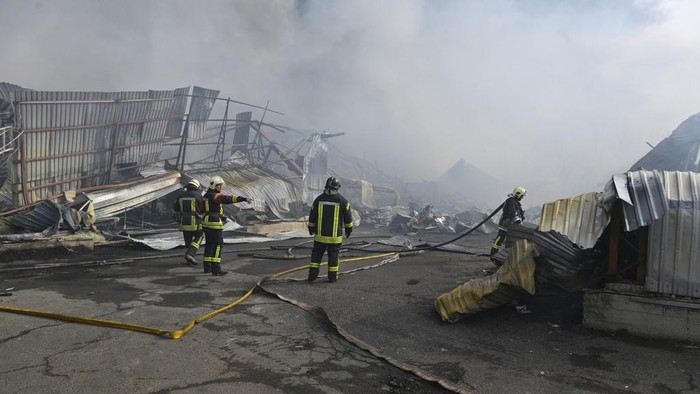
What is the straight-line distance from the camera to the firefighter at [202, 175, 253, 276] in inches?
269

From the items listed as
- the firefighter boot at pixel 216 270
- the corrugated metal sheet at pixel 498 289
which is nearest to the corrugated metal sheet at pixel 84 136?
the firefighter boot at pixel 216 270

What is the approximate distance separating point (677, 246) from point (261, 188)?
1314cm

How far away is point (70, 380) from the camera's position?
302 cm

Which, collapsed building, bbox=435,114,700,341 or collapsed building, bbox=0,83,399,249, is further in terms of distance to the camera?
collapsed building, bbox=0,83,399,249

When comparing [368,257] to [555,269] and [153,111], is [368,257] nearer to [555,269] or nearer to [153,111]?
[555,269]

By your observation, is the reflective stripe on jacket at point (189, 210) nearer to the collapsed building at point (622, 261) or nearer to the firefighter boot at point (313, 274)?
the firefighter boot at point (313, 274)

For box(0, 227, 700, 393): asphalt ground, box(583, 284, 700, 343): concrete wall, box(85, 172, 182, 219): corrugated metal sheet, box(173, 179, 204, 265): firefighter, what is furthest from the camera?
box(85, 172, 182, 219): corrugated metal sheet

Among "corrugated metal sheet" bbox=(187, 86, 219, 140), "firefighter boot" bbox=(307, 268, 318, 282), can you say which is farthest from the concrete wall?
"corrugated metal sheet" bbox=(187, 86, 219, 140)

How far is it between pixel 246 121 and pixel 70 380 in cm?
1522

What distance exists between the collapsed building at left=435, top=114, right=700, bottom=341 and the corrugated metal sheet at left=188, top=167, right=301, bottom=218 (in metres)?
10.9

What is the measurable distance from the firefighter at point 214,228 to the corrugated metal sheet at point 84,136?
222 inches

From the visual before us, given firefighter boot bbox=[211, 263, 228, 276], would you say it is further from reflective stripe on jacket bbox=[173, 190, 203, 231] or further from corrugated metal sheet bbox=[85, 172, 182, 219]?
corrugated metal sheet bbox=[85, 172, 182, 219]

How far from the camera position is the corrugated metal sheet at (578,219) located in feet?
12.9

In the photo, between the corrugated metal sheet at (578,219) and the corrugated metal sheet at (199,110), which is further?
the corrugated metal sheet at (199,110)
